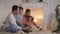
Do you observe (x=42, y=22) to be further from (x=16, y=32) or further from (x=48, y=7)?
(x=16, y=32)

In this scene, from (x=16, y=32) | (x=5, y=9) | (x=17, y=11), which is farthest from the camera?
(x=5, y=9)

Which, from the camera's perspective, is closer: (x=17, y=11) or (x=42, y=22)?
(x=17, y=11)

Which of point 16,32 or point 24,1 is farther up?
point 24,1

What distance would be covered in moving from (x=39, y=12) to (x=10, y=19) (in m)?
1.61

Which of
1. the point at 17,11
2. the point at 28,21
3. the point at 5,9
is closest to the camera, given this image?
the point at 17,11

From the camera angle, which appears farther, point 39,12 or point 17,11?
point 39,12

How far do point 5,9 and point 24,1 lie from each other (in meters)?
0.42

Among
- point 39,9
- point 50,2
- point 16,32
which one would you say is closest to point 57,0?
point 50,2

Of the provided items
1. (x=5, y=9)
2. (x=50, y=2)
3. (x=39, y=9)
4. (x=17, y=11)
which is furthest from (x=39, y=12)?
(x=17, y=11)

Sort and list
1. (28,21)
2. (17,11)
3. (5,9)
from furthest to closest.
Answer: (5,9) → (28,21) → (17,11)

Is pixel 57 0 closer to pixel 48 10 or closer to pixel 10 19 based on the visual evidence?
pixel 48 10

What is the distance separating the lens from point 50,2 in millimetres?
3838

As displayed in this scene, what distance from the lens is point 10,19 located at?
2.31m

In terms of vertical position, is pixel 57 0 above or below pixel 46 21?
above
